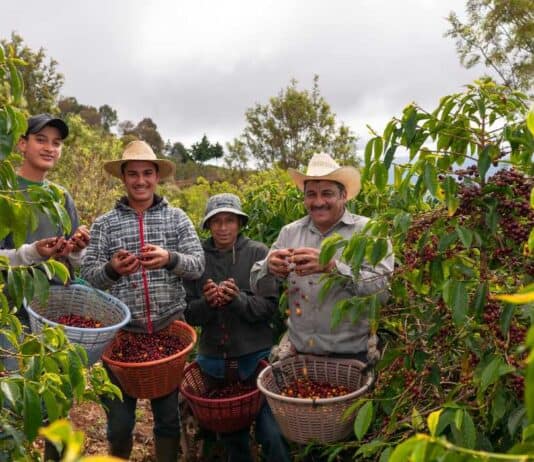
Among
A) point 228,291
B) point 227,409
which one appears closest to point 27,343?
point 228,291

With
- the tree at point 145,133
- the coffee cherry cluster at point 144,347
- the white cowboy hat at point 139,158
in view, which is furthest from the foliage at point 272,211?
the tree at point 145,133

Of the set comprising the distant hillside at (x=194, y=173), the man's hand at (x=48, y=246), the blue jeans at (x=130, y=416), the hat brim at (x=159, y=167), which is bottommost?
the blue jeans at (x=130, y=416)

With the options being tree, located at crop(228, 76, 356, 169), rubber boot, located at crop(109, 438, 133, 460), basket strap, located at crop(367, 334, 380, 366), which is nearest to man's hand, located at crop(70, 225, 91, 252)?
rubber boot, located at crop(109, 438, 133, 460)

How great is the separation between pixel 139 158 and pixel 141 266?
51 centimetres

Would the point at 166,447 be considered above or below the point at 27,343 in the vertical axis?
below

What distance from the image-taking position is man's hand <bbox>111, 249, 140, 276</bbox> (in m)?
2.39

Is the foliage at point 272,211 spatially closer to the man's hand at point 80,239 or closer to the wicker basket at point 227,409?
the wicker basket at point 227,409

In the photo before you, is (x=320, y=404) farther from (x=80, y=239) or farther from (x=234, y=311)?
(x=80, y=239)

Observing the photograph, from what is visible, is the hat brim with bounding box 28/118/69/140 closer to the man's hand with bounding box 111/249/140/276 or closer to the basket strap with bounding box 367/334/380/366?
the man's hand with bounding box 111/249/140/276

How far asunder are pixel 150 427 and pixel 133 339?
137cm

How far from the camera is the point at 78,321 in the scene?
93.7 inches

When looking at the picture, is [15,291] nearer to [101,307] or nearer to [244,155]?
[101,307]

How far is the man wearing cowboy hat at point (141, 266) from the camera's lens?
263 cm

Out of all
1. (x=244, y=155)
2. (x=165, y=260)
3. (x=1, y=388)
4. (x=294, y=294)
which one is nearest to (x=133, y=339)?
(x=165, y=260)
